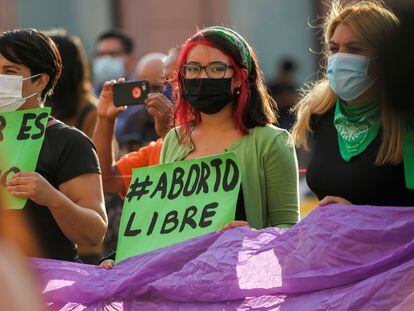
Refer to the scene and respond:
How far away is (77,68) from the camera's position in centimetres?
731

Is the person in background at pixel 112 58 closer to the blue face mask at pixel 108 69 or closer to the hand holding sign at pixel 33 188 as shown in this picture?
the blue face mask at pixel 108 69

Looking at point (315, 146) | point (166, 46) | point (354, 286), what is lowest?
point (166, 46)

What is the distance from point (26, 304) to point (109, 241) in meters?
4.32

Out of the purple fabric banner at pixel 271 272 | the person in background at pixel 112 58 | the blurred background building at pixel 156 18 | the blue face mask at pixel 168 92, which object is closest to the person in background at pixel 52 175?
the purple fabric banner at pixel 271 272

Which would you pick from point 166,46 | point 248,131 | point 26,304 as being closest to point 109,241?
point 248,131

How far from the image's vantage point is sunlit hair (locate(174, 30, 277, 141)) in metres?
5.50

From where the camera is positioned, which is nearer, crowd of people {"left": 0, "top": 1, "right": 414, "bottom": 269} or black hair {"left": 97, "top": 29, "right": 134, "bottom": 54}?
crowd of people {"left": 0, "top": 1, "right": 414, "bottom": 269}

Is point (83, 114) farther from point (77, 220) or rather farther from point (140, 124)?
point (77, 220)

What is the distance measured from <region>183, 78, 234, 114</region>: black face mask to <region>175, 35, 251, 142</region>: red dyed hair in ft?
0.19

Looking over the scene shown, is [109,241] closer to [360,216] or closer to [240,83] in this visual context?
[240,83]

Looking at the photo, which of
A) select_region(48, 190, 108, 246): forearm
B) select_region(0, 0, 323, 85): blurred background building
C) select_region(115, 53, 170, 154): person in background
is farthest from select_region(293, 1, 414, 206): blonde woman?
select_region(0, 0, 323, 85): blurred background building

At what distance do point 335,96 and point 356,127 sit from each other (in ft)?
1.04

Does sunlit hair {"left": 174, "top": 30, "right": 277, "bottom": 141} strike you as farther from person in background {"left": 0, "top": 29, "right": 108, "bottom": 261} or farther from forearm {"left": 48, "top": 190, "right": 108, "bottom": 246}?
forearm {"left": 48, "top": 190, "right": 108, "bottom": 246}

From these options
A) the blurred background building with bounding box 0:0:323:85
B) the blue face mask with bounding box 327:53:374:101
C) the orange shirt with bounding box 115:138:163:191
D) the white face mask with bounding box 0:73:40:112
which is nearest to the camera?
the blue face mask with bounding box 327:53:374:101
